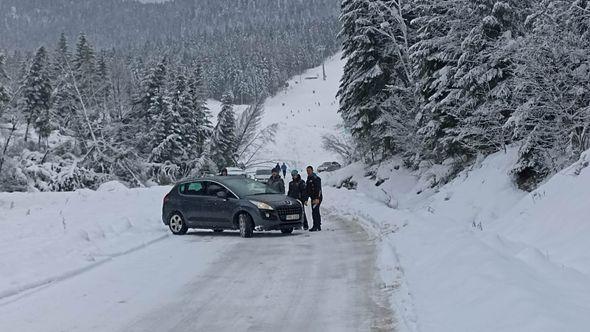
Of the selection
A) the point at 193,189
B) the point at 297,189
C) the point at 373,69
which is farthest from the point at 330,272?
the point at 373,69

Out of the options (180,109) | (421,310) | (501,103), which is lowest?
(421,310)

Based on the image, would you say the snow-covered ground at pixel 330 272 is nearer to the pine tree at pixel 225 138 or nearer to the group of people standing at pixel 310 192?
the group of people standing at pixel 310 192

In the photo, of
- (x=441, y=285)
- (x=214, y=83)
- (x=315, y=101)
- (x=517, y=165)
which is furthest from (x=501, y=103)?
(x=214, y=83)

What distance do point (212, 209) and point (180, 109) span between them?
40.2 meters

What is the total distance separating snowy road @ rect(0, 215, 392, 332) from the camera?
6.59 meters

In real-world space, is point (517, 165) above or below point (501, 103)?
below

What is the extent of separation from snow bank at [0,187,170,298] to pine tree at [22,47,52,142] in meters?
38.4

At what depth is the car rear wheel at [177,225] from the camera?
16125mm

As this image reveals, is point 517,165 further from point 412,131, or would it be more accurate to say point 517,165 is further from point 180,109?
point 180,109

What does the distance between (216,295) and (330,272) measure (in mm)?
2309

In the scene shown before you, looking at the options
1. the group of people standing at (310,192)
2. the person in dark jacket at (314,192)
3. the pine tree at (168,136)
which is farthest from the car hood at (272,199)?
the pine tree at (168,136)

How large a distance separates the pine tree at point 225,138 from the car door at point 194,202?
149 feet

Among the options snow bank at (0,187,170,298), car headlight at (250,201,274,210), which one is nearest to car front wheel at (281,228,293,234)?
car headlight at (250,201,274,210)

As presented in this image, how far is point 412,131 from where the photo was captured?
29.6m
